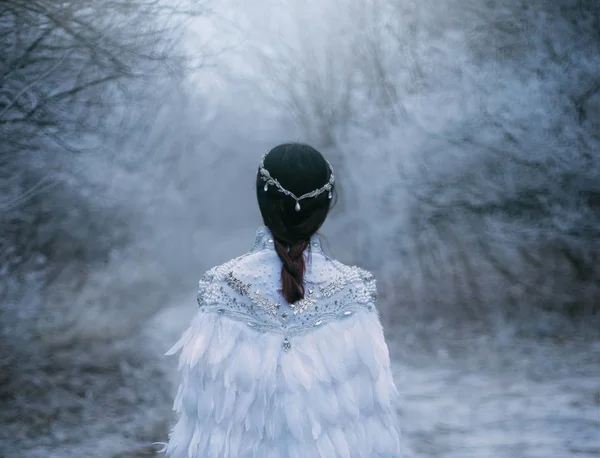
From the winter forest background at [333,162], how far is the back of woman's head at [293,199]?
103 inches

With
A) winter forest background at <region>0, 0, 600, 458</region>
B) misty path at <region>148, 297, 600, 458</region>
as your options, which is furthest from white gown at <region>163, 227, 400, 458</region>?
winter forest background at <region>0, 0, 600, 458</region>

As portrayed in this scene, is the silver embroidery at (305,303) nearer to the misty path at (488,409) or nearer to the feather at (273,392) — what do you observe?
the feather at (273,392)

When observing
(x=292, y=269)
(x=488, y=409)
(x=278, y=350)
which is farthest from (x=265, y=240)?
(x=488, y=409)

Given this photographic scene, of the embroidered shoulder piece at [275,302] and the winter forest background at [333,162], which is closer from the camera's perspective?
the embroidered shoulder piece at [275,302]

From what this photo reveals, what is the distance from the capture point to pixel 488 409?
3.34 metres

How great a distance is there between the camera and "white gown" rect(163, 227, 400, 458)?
1146mm

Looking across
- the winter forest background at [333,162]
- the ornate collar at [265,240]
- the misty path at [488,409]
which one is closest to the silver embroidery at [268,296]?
the ornate collar at [265,240]

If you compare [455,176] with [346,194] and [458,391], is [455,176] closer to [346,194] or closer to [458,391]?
[346,194]

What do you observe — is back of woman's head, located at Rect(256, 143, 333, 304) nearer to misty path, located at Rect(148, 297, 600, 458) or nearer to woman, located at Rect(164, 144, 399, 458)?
woman, located at Rect(164, 144, 399, 458)

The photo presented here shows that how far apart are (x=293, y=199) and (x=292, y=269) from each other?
0.39 ft

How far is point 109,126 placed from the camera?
418 centimetres

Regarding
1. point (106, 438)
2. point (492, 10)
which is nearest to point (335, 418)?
point (106, 438)

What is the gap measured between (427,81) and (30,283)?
2706mm

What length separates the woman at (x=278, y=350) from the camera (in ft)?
3.75
